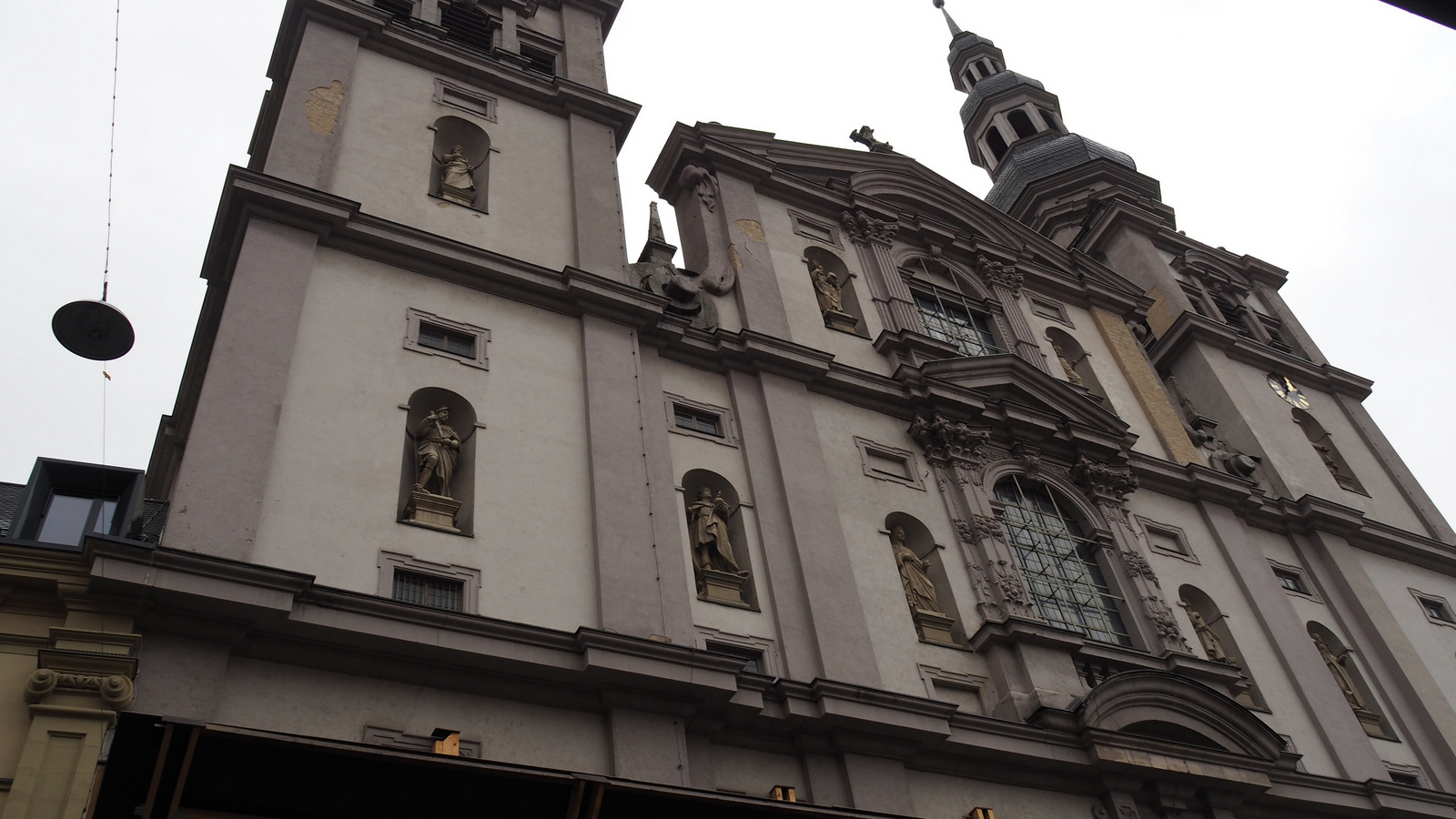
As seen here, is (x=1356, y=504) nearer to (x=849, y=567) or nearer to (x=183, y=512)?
(x=849, y=567)

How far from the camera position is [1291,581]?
27.1 meters

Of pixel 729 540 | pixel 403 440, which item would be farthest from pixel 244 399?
pixel 729 540

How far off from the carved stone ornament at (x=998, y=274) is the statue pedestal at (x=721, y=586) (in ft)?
43.2

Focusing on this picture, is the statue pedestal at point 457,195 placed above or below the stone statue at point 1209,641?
above

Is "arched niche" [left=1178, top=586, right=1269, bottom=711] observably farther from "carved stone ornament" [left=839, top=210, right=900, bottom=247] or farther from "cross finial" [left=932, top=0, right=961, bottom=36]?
"cross finial" [left=932, top=0, right=961, bottom=36]

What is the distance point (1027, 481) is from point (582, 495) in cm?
991

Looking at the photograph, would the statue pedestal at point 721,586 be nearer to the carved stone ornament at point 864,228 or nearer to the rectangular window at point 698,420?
the rectangular window at point 698,420

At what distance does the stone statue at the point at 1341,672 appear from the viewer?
82.2ft

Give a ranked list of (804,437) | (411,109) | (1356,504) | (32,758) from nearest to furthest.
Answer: (32,758)
(804,437)
(411,109)
(1356,504)

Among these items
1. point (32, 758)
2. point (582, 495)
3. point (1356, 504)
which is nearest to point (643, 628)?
point (582, 495)

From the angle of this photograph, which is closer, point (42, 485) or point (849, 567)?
point (42, 485)

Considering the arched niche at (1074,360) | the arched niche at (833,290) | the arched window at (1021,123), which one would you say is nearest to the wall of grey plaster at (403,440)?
the arched niche at (833,290)

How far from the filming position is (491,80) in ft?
79.2

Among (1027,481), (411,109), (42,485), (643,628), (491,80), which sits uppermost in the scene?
(491,80)
